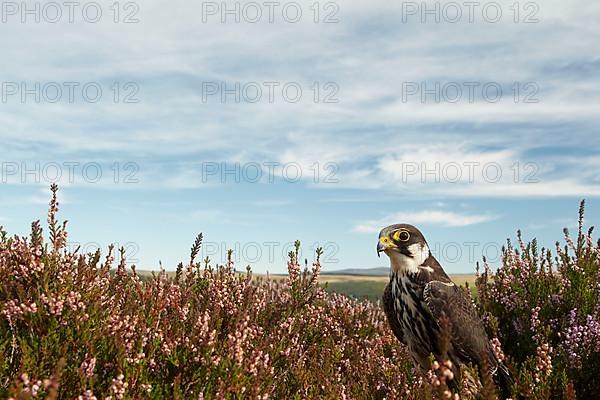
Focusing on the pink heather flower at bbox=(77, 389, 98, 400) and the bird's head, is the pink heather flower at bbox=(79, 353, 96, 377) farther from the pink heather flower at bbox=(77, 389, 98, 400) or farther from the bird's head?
the bird's head

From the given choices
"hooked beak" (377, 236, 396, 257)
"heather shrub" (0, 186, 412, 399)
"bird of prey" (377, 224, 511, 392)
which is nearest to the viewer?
"heather shrub" (0, 186, 412, 399)

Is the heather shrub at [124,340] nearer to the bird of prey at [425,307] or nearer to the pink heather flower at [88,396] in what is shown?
the pink heather flower at [88,396]

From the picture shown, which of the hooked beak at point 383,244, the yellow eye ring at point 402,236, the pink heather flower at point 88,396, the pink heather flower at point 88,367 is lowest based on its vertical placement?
the pink heather flower at point 88,396

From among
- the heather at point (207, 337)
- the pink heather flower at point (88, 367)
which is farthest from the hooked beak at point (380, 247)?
the pink heather flower at point (88, 367)

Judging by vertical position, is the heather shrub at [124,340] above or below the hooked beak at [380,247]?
below

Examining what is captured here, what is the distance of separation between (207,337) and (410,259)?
305 cm

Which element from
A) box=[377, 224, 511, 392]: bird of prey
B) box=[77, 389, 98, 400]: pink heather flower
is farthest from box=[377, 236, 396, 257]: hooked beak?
box=[77, 389, 98, 400]: pink heather flower

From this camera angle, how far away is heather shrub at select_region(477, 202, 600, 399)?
5.84 metres

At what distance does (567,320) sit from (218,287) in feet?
13.9

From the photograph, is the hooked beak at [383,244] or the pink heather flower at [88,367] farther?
the hooked beak at [383,244]

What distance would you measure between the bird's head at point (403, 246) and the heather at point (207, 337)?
101 centimetres

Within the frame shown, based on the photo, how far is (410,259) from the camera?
20.2 ft

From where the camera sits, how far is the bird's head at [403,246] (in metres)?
6.15

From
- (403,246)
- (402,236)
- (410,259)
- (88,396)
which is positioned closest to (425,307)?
(410,259)
